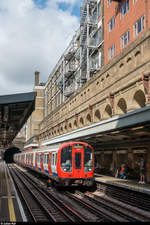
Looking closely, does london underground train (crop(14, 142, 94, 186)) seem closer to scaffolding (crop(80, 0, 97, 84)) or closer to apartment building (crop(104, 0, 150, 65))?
apartment building (crop(104, 0, 150, 65))

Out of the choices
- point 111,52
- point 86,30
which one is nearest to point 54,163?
point 111,52

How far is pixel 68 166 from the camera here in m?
15.5

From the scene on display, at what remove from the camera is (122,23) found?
23.5m

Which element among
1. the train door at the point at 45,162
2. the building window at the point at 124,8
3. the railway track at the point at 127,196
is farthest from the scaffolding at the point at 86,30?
the railway track at the point at 127,196

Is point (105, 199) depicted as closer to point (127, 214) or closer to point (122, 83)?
point (127, 214)

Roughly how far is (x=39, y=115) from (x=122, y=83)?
5296 cm

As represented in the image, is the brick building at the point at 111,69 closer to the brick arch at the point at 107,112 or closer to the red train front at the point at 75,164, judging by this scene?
the brick arch at the point at 107,112

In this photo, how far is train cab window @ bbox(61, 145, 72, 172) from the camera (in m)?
15.5

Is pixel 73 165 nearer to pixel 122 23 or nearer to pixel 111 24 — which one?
pixel 122 23

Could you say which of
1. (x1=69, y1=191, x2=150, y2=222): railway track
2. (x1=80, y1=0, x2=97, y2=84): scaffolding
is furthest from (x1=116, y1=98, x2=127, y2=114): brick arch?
(x1=80, y1=0, x2=97, y2=84): scaffolding

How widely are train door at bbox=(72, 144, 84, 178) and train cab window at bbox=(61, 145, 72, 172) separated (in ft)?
0.74

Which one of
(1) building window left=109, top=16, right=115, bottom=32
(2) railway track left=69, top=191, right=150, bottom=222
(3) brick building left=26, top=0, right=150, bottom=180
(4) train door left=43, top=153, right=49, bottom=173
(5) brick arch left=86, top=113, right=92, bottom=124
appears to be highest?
(1) building window left=109, top=16, right=115, bottom=32

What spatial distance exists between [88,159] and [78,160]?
0.65 m

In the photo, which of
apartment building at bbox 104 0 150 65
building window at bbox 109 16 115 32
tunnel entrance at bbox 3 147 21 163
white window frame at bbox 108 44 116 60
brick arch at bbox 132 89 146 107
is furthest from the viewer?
tunnel entrance at bbox 3 147 21 163
